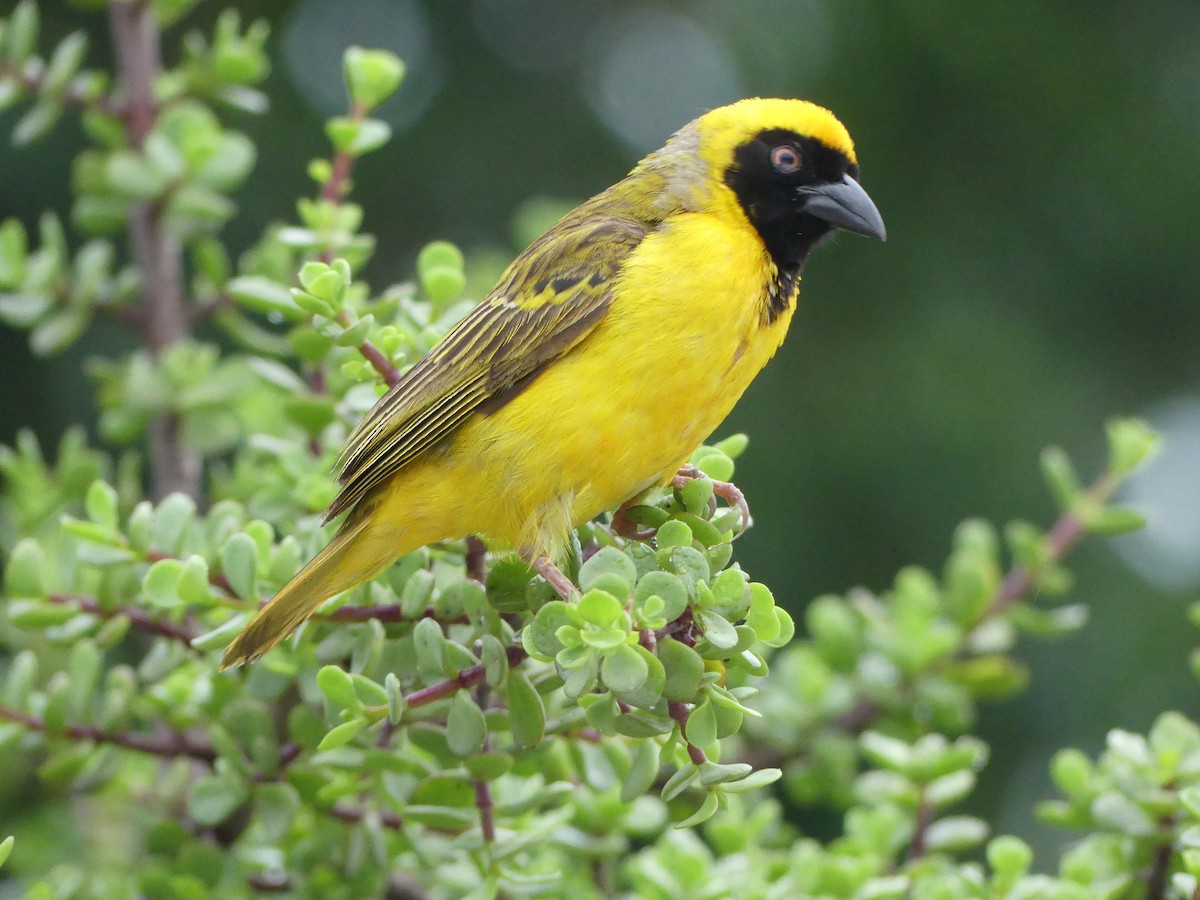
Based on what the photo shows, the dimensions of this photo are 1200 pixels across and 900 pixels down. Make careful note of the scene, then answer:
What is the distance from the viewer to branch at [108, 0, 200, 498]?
3139mm

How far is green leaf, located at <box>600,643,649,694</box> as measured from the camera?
1705 mm

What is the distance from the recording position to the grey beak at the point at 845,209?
2811 mm

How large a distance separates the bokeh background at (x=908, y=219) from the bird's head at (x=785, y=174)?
7.01ft

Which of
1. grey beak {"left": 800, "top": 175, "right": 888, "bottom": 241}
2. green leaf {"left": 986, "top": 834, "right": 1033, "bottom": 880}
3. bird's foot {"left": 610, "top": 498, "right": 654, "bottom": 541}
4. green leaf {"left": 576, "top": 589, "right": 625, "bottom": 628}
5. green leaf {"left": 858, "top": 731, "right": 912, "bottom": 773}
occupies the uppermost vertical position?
grey beak {"left": 800, "top": 175, "right": 888, "bottom": 241}

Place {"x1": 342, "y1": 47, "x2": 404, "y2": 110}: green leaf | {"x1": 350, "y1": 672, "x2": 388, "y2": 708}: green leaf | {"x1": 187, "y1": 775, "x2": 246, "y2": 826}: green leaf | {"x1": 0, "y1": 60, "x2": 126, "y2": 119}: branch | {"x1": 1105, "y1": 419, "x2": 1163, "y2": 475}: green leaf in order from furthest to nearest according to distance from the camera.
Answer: {"x1": 0, "y1": 60, "x2": 126, "y2": 119}: branch
{"x1": 1105, "y1": 419, "x2": 1163, "y2": 475}: green leaf
{"x1": 342, "y1": 47, "x2": 404, "y2": 110}: green leaf
{"x1": 187, "y1": 775, "x2": 246, "y2": 826}: green leaf
{"x1": 350, "y1": 672, "x2": 388, "y2": 708}: green leaf

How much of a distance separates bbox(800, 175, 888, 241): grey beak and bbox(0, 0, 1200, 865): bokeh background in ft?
7.59

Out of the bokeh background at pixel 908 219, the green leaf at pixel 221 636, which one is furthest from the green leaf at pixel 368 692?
the bokeh background at pixel 908 219

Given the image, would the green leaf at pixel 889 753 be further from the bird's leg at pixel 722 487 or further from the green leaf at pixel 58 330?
the green leaf at pixel 58 330

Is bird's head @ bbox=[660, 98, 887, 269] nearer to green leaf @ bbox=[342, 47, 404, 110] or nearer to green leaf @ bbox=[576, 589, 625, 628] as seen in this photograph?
green leaf @ bbox=[342, 47, 404, 110]

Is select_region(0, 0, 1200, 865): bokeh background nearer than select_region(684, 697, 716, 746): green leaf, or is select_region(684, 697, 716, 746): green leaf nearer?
select_region(684, 697, 716, 746): green leaf

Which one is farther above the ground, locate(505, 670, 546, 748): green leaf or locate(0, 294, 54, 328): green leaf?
locate(0, 294, 54, 328): green leaf

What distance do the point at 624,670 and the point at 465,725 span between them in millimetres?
359

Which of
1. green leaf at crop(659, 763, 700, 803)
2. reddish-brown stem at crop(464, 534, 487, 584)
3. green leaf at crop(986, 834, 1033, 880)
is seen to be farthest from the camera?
reddish-brown stem at crop(464, 534, 487, 584)

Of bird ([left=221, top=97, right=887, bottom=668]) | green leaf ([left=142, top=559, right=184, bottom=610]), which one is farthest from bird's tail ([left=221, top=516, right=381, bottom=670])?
green leaf ([left=142, top=559, right=184, bottom=610])
